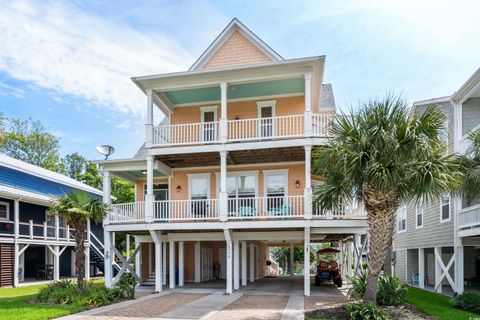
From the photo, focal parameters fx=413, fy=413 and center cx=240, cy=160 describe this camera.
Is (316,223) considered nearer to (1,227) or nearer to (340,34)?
(340,34)

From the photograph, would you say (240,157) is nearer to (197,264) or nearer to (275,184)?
(275,184)

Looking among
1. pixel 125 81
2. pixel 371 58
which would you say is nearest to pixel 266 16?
pixel 371 58

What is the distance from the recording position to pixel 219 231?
18.6 m

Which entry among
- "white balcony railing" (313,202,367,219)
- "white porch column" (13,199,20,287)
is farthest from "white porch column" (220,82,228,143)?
"white porch column" (13,199,20,287)

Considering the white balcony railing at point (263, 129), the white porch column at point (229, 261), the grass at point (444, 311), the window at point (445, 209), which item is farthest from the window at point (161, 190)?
the window at point (445, 209)

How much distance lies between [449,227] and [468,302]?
532 centimetres

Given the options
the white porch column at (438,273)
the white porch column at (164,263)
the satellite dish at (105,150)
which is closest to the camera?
the white porch column at (438,273)

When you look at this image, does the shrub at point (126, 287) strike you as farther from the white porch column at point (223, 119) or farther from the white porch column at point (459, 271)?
the white porch column at point (459, 271)

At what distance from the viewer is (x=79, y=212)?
599 inches

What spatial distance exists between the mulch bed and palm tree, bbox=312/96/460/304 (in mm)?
791

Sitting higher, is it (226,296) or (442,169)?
(442,169)

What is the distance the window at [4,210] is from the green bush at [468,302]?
23.3 metres

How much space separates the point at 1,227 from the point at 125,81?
1127cm

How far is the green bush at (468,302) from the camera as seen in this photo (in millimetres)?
13477
